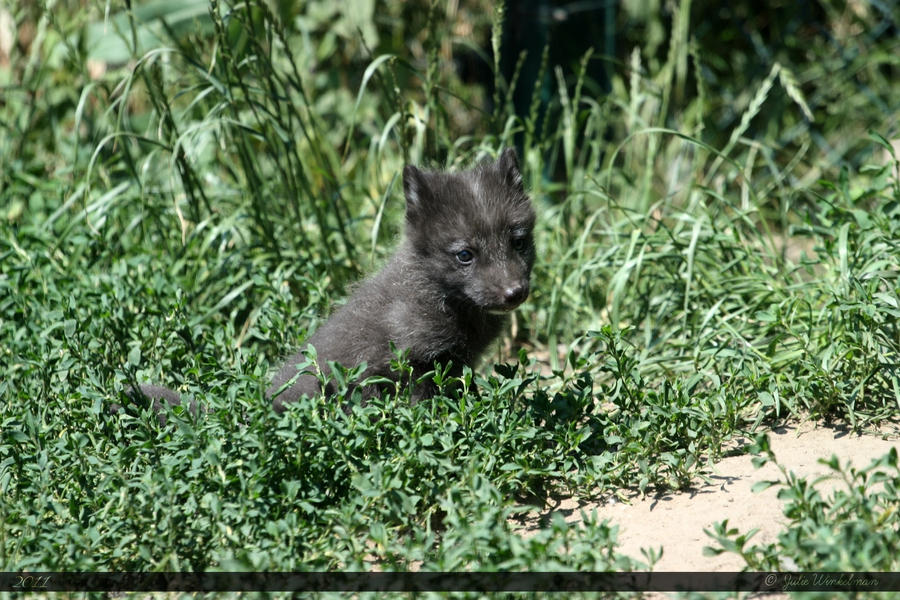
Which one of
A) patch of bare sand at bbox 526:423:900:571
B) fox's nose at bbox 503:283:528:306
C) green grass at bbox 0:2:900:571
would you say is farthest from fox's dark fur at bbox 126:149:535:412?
patch of bare sand at bbox 526:423:900:571

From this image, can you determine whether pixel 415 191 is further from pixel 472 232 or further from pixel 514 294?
pixel 514 294

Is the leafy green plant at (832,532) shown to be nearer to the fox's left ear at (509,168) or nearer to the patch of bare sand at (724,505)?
the patch of bare sand at (724,505)

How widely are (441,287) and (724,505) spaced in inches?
60.5

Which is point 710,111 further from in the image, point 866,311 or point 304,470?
point 304,470

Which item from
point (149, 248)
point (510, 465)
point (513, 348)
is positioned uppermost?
point (149, 248)

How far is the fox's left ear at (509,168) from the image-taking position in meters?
4.21

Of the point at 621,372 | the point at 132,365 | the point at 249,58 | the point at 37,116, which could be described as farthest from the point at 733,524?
the point at 37,116

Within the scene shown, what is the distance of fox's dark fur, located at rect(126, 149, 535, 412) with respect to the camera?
3.95 metres

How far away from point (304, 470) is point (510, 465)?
0.74m

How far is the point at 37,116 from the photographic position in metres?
6.94

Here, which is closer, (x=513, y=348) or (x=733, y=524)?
(x=733, y=524)

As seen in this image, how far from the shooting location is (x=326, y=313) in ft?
15.6

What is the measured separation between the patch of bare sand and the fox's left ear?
60.8 inches

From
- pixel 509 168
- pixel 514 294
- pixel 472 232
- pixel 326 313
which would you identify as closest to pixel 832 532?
pixel 514 294
